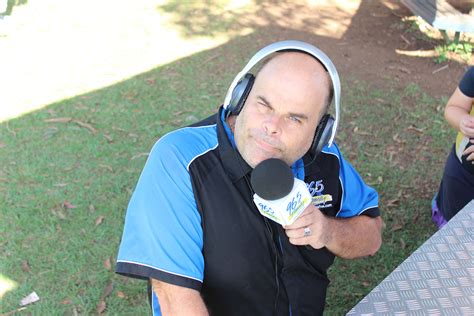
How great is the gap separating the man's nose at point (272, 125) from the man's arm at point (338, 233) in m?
0.37

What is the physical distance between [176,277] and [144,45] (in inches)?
228

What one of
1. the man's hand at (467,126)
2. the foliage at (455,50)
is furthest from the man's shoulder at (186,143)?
the foliage at (455,50)

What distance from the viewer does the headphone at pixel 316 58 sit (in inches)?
90.1

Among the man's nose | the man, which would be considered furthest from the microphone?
the man's nose

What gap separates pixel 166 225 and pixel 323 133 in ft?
2.70

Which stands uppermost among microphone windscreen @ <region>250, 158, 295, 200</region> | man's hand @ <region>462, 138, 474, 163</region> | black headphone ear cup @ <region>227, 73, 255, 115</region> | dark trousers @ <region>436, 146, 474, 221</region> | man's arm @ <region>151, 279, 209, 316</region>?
microphone windscreen @ <region>250, 158, 295, 200</region>

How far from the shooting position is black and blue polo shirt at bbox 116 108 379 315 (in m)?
2.19

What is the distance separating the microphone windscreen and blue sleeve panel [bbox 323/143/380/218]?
0.90 metres

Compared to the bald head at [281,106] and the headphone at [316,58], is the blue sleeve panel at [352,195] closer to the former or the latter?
the headphone at [316,58]

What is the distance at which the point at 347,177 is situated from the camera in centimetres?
280

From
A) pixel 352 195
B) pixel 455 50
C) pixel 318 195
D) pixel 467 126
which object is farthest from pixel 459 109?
pixel 455 50

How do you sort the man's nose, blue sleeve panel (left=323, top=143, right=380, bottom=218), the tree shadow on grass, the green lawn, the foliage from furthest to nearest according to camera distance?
the tree shadow on grass
the foliage
the green lawn
blue sleeve panel (left=323, top=143, right=380, bottom=218)
the man's nose

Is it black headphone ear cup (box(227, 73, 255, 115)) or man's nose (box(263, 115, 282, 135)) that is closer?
man's nose (box(263, 115, 282, 135))

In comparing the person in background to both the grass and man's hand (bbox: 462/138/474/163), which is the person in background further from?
the grass
